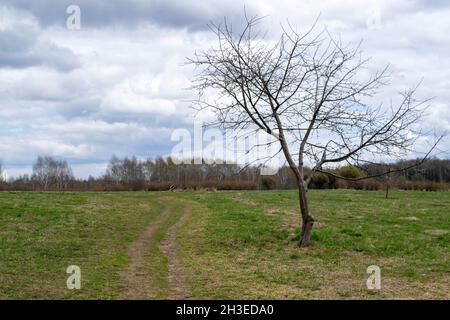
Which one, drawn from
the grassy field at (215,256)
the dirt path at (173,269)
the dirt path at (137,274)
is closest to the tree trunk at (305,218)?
the grassy field at (215,256)

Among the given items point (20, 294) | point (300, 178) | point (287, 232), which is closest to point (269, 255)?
point (300, 178)

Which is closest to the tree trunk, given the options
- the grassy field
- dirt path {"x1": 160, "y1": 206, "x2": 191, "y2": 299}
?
the grassy field

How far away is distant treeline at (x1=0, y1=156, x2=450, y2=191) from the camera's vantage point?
196 feet

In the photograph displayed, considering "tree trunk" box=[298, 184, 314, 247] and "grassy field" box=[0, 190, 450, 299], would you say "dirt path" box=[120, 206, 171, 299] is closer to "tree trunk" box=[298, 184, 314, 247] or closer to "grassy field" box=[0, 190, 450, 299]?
"grassy field" box=[0, 190, 450, 299]

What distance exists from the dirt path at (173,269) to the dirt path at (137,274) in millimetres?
451

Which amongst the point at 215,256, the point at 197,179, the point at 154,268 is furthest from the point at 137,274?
the point at 197,179

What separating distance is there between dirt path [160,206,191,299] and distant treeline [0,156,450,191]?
6.57 meters

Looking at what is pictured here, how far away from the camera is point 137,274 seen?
38.5 feet

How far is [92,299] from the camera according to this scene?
9.30 metres

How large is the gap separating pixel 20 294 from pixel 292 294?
506cm

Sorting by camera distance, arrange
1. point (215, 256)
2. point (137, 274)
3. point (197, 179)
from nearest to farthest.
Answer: point (137, 274) < point (215, 256) < point (197, 179)

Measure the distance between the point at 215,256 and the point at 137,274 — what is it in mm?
3137

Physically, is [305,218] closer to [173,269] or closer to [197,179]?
[173,269]
